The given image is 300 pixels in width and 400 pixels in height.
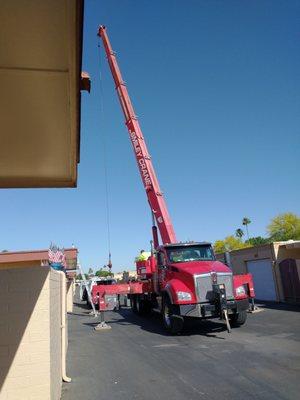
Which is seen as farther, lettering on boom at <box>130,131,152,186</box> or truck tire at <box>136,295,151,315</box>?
truck tire at <box>136,295,151,315</box>

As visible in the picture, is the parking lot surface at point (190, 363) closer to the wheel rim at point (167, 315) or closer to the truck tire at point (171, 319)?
the truck tire at point (171, 319)

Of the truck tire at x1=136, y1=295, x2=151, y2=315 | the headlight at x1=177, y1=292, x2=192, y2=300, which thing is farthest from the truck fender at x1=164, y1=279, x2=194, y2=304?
the truck tire at x1=136, y1=295, x2=151, y2=315

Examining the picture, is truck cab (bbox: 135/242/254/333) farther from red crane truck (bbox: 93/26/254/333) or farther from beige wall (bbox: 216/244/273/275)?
beige wall (bbox: 216/244/273/275)

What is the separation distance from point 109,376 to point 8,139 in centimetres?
514

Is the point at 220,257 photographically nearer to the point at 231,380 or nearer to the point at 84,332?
the point at 84,332

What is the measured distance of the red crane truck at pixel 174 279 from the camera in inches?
488

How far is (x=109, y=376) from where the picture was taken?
308 inches

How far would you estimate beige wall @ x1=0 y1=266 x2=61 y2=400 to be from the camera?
480cm

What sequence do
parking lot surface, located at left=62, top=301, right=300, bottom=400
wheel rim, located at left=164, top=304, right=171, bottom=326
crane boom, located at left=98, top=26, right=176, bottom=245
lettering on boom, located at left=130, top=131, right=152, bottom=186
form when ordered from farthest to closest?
1. lettering on boom, located at left=130, top=131, right=152, bottom=186
2. crane boom, located at left=98, top=26, right=176, bottom=245
3. wheel rim, located at left=164, top=304, right=171, bottom=326
4. parking lot surface, located at left=62, top=301, right=300, bottom=400

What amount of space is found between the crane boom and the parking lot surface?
12.8ft

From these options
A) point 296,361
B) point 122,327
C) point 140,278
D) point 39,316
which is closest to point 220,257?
point 140,278

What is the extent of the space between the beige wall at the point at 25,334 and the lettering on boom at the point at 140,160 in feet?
39.1

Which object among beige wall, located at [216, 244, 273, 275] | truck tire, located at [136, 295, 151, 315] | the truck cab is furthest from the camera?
beige wall, located at [216, 244, 273, 275]

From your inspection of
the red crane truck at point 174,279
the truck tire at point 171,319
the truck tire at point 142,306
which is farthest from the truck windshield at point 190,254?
the truck tire at point 142,306
